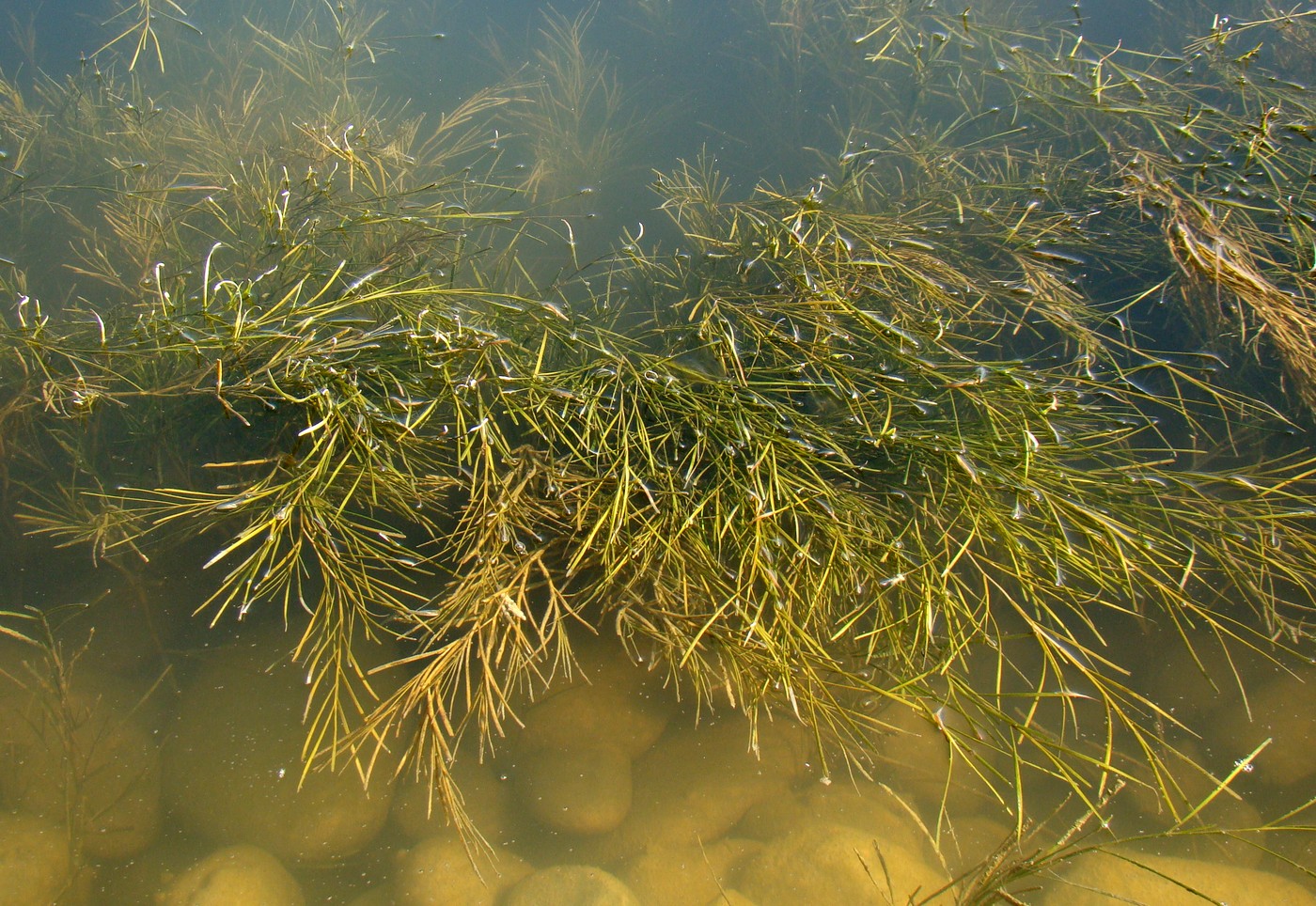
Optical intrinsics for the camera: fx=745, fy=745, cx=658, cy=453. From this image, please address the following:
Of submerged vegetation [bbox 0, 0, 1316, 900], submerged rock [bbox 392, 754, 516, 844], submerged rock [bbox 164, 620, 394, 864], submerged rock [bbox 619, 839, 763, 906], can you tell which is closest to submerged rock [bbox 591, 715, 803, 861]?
submerged rock [bbox 619, 839, 763, 906]

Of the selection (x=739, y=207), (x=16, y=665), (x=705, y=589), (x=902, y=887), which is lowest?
(x=16, y=665)

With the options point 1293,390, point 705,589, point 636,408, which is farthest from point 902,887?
point 1293,390

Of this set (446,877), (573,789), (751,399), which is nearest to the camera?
(751,399)

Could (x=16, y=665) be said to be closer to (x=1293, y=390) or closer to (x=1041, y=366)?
(x=1041, y=366)

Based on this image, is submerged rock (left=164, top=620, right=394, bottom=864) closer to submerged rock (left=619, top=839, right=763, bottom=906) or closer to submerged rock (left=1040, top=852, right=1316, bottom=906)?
submerged rock (left=619, top=839, right=763, bottom=906)

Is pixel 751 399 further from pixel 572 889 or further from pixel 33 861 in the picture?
pixel 33 861

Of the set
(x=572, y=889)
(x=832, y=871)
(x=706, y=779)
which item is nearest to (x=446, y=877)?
(x=572, y=889)
